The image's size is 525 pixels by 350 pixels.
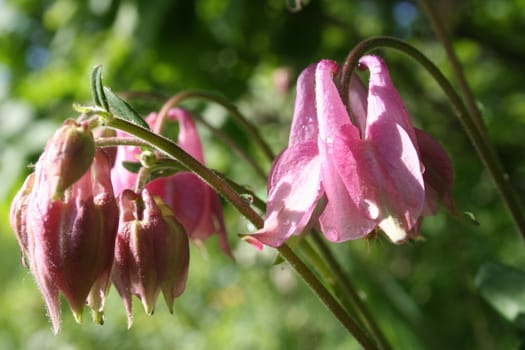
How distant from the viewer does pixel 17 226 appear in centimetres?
106

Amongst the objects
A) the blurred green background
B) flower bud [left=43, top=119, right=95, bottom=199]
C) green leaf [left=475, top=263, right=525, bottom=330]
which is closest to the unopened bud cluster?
flower bud [left=43, top=119, right=95, bottom=199]

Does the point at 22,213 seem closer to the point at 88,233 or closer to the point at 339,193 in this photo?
the point at 88,233

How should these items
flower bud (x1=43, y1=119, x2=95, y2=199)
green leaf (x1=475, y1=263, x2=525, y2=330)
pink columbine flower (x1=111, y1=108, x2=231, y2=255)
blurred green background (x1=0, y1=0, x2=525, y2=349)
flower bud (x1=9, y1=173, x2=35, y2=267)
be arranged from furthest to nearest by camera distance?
blurred green background (x1=0, y1=0, x2=525, y2=349) → green leaf (x1=475, y1=263, x2=525, y2=330) → pink columbine flower (x1=111, y1=108, x2=231, y2=255) → flower bud (x1=9, y1=173, x2=35, y2=267) → flower bud (x1=43, y1=119, x2=95, y2=199)

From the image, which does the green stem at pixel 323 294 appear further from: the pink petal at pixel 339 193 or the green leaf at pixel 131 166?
the green leaf at pixel 131 166

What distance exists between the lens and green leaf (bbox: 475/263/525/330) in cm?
144

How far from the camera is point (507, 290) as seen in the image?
57.4 inches

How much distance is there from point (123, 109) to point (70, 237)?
23 centimetres

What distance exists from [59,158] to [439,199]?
0.49 m

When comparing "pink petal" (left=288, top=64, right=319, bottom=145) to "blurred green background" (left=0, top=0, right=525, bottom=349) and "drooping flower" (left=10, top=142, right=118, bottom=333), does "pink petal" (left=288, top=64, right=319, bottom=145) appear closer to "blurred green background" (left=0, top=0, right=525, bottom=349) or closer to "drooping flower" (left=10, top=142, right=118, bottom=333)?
"drooping flower" (left=10, top=142, right=118, bottom=333)

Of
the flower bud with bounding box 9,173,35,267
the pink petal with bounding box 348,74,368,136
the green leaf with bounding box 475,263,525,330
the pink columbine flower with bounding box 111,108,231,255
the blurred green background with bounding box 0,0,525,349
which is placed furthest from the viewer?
the blurred green background with bounding box 0,0,525,349

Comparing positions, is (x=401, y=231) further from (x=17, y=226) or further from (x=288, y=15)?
(x=288, y=15)

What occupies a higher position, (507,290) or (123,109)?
(123,109)

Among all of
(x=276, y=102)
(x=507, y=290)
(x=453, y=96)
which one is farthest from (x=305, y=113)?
(x=276, y=102)

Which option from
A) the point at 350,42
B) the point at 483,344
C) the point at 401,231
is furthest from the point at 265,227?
the point at 350,42
